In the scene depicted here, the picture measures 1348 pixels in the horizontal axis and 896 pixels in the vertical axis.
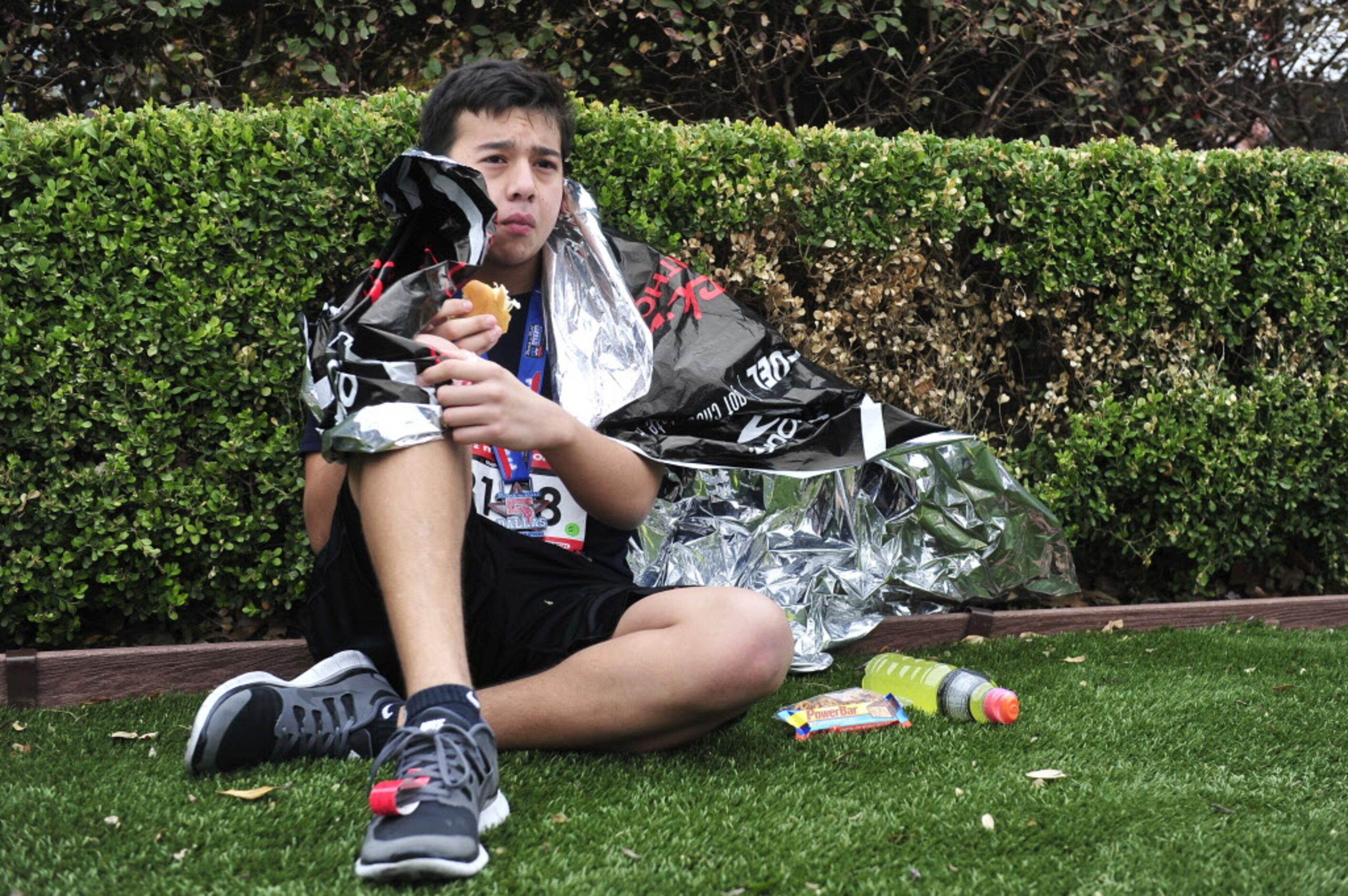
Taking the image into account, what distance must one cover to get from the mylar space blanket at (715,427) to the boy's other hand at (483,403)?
0.03 meters

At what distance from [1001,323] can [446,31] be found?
2.40m

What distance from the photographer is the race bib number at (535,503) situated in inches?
99.0

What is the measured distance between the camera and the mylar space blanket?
7.08 ft

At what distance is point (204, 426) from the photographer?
2.98 metres

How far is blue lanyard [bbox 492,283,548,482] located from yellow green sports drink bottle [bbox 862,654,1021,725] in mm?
1050

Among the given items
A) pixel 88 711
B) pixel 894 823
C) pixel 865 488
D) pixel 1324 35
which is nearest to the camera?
pixel 894 823

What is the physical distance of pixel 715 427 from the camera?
2621 mm

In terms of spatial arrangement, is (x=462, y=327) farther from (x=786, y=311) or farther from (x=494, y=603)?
(x=786, y=311)

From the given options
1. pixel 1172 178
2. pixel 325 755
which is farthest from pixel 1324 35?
pixel 325 755

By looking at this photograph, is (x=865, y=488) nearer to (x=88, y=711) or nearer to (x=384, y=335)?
(x=384, y=335)

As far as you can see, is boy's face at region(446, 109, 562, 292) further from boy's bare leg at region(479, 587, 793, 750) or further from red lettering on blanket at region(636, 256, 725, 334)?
boy's bare leg at region(479, 587, 793, 750)

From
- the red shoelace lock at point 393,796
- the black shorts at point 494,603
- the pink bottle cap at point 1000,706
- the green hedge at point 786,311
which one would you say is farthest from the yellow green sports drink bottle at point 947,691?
the red shoelace lock at point 393,796

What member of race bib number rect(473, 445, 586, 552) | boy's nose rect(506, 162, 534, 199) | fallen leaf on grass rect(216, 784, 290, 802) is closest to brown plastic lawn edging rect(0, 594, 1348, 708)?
race bib number rect(473, 445, 586, 552)

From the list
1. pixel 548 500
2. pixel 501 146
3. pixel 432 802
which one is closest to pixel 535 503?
pixel 548 500
